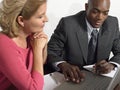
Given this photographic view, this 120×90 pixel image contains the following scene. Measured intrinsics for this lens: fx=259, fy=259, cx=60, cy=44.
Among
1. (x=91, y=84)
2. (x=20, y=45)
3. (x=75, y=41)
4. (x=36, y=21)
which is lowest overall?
(x=91, y=84)

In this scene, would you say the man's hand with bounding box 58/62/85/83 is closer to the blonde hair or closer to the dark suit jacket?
the dark suit jacket

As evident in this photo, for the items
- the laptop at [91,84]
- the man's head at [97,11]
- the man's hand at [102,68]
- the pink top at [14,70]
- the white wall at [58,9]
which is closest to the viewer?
the pink top at [14,70]

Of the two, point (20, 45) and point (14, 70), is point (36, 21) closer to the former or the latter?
point (20, 45)

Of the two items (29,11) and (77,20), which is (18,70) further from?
(77,20)

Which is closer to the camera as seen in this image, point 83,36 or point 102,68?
point 102,68

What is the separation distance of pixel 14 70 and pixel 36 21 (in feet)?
0.79

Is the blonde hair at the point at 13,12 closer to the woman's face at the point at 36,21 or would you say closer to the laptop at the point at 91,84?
the woman's face at the point at 36,21

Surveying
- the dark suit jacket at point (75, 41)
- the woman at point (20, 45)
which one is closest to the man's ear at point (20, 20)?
the woman at point (20, 45)

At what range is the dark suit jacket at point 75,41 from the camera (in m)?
1.63

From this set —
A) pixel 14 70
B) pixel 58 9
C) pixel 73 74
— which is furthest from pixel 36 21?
pixel 58 9

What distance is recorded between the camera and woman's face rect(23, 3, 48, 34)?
1131 millimetres

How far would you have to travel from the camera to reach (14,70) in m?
1.07

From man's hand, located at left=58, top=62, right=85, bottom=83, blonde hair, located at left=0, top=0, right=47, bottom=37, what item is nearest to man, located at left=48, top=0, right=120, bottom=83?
man's hand, located at left=58, top=62, right=85, bottom=83

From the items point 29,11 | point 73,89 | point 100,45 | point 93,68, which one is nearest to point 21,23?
point 29,11
